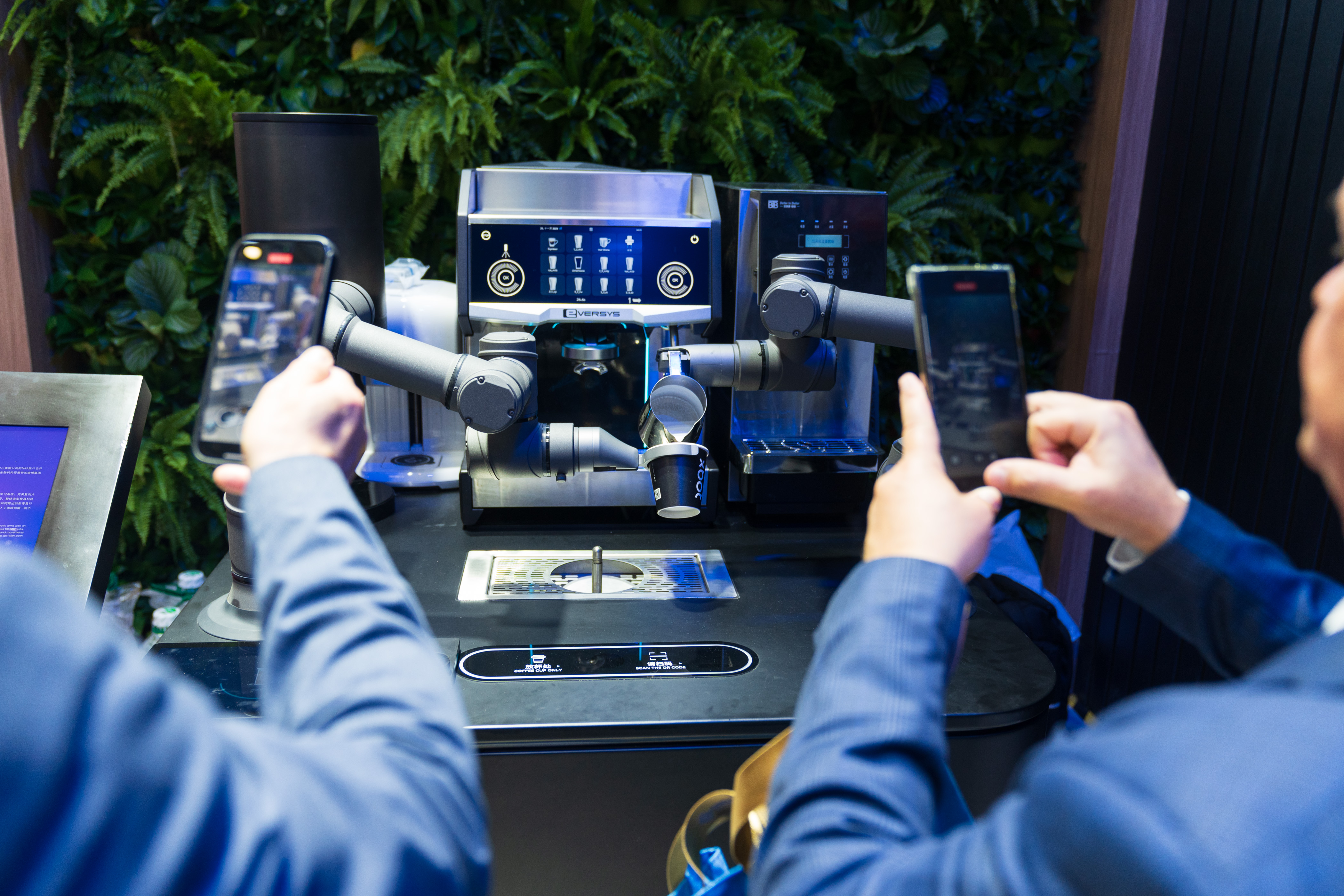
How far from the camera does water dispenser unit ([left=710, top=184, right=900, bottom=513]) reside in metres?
1.38

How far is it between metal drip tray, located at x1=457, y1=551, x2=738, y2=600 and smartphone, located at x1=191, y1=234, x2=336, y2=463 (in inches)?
20.7

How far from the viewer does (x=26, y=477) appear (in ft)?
3.23

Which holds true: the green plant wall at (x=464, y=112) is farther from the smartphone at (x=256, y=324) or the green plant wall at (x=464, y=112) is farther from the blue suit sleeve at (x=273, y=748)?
the blue suit sleeve at (x=273, y=748)

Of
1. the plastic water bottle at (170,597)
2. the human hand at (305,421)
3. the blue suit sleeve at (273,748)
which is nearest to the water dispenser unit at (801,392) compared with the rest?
the human hand at (305,421)

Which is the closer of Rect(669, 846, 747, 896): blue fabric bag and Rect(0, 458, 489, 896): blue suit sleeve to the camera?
Rect(0, 458, 489, 896): blue suit sleeve

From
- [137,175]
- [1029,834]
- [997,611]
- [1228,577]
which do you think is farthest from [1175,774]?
[137,175]

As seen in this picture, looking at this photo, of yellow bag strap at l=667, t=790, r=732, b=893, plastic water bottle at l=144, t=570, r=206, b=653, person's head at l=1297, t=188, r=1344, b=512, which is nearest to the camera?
person's head at l=1297, t=188, r=1344, b=512

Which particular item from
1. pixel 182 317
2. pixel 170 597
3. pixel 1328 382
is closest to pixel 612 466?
pixel 1328 382

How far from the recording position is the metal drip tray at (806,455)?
147 centimetres

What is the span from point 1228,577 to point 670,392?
67 centimetres

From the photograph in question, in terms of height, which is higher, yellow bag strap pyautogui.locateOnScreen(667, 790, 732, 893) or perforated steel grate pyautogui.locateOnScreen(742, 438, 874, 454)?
perforated steel grate pyautogui.locateOnScreen(742, 438, 874, 454)

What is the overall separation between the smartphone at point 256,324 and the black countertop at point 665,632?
0.41 metres

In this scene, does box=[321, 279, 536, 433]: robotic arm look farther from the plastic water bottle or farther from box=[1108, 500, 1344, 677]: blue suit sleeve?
the plastic water bottle

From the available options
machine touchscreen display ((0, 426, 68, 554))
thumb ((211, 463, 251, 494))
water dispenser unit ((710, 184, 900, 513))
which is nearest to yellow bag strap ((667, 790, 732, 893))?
thumb ((211, 463, 251, 494))
